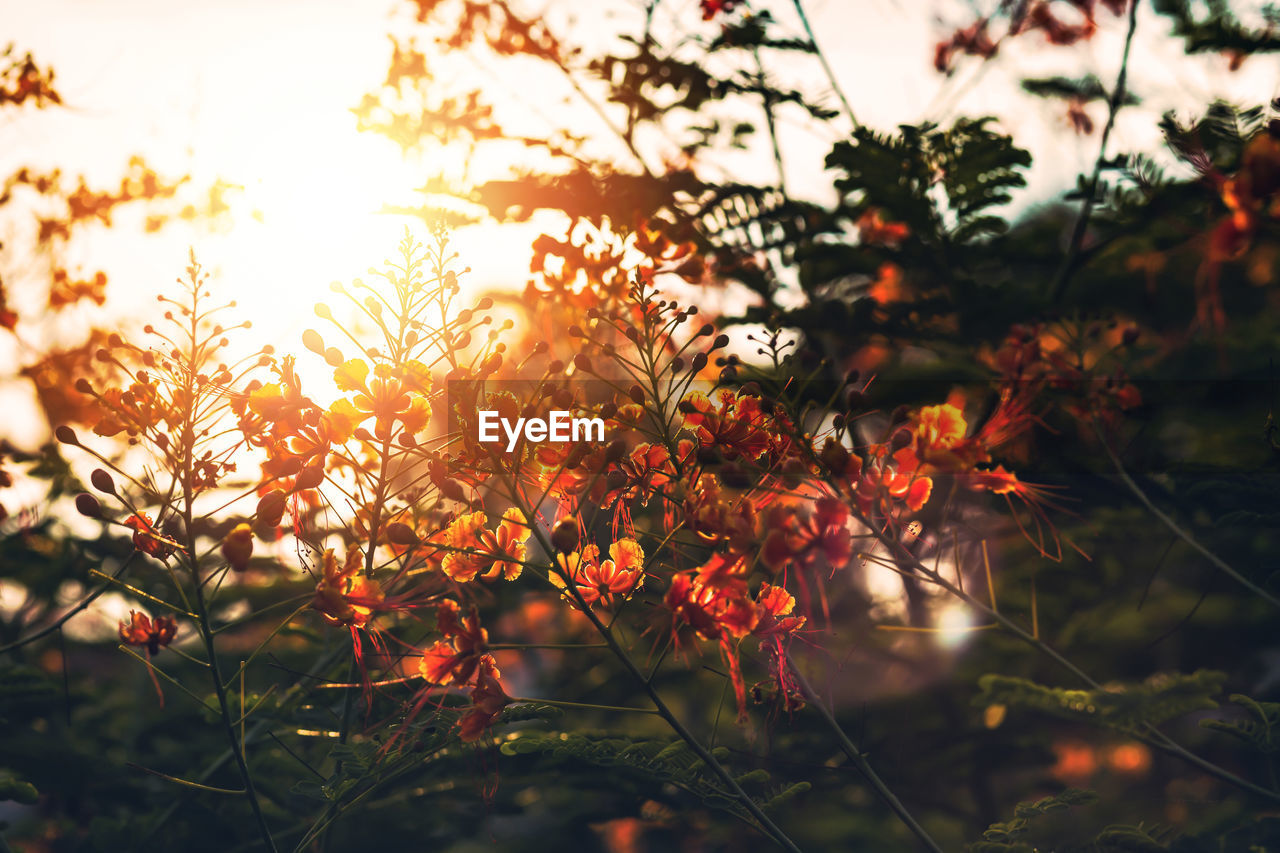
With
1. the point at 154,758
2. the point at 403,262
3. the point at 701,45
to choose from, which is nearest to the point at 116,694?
the point at 154,758

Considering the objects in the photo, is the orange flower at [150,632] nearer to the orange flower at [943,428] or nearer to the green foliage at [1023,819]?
the orange flower at [943,428]

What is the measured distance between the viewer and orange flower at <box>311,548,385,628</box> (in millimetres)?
1305

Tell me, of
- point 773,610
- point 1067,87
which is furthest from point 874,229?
point 773,610

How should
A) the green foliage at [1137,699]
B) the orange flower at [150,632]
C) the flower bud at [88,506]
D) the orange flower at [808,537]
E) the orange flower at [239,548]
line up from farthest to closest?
the orange flower at [150,632] < the flower bud at [88,506] < the green foliage at [1137,699] < the orange flower at [239,548] < the orange flower at [808,537]

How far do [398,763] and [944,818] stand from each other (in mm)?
1734

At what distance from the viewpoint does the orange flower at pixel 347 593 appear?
1305 millimetres

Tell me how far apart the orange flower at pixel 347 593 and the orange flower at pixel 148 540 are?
386mm

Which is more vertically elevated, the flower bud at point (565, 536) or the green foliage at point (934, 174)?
the green foliage at point (934, 174)

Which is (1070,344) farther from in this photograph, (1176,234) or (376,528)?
(376,528)

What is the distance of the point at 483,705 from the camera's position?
139 cm

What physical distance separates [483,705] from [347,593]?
31cm

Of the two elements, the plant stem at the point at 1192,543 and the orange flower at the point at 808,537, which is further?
the plant stem at the point at 1192,543

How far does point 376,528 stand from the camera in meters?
1.53

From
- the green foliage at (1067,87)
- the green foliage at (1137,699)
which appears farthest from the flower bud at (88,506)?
the green foliage at (1067,87)
